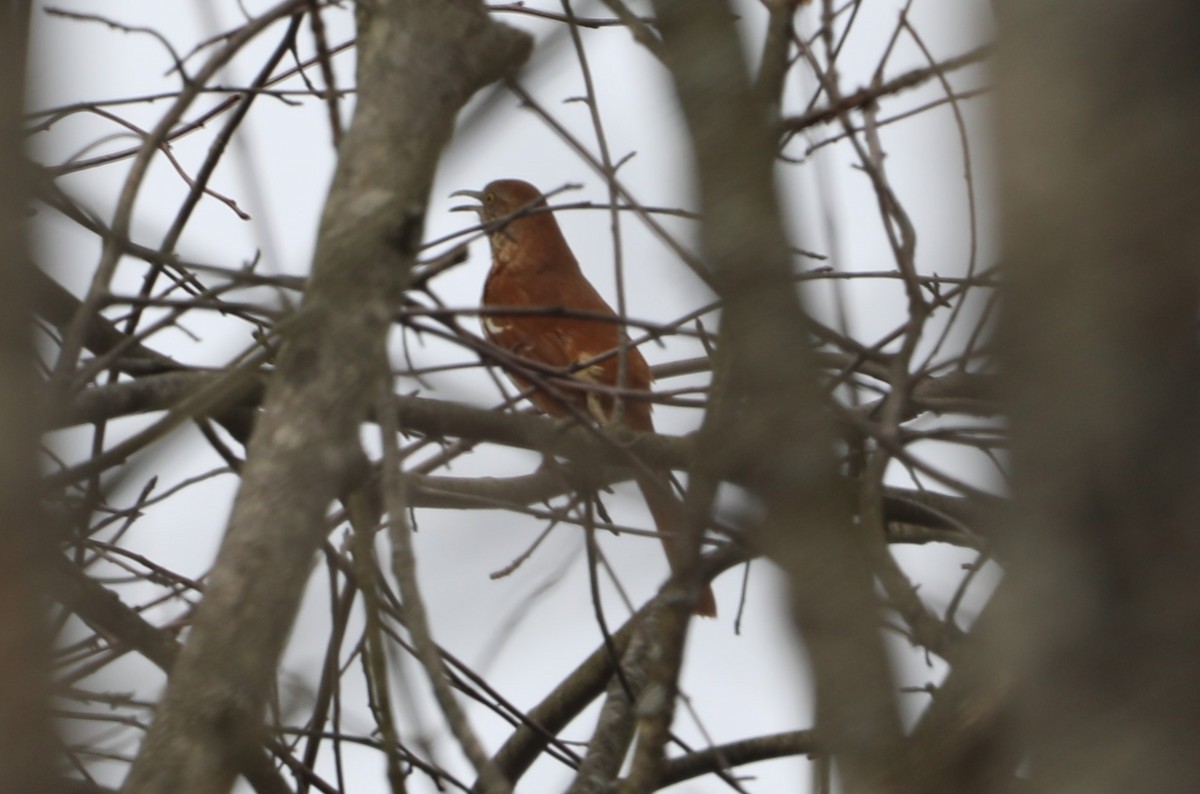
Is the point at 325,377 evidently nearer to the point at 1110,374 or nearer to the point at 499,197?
the point at 1110,374

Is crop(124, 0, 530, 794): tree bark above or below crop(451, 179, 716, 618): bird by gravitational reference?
below

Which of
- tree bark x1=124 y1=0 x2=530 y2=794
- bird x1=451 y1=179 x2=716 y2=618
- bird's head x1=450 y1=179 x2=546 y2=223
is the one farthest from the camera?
bird's head x1=450 y1=179 x2=546 y2=223

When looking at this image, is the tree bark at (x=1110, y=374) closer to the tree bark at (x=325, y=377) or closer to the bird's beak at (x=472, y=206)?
the tree bark at (x=325, y=377)

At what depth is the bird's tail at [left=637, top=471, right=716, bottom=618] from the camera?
5.56 ft

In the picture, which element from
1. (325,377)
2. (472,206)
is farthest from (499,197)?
(325,377)

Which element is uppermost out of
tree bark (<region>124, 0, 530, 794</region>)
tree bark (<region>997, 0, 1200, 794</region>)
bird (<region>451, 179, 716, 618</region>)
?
bird (<region>451, 179, 716, 618</region>)

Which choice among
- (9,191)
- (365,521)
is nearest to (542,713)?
A: (365,521)

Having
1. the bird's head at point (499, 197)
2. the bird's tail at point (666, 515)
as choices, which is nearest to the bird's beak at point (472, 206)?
the bird's head at point (499, 197)

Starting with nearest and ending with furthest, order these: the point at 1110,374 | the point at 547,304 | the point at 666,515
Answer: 1. the point at 1110,374
2. the point at 666,515
3. the point at 547,304

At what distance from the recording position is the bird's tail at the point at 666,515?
169cm

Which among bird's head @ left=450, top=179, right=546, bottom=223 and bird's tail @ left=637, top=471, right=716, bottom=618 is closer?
bird's tail @ left=637, top=471, right=716, bottom=618

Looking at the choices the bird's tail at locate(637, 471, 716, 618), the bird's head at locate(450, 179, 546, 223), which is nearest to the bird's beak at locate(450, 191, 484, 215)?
the bird's head at locate(450, 179, 546, 223)

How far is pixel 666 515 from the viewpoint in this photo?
2.87 meters

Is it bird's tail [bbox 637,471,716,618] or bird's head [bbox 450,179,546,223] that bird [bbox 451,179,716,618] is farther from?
bird's tail [bbox 637,471,716,618]
